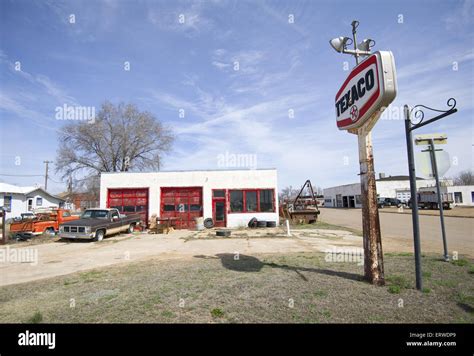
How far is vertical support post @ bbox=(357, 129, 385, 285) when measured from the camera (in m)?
5.04

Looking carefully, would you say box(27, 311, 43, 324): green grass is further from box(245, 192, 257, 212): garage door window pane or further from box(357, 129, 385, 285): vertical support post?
box(245, 192, 257, 212): garage door window pane

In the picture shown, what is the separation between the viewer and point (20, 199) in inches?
1220


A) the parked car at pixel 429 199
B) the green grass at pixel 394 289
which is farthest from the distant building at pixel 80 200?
the parked car at pixel 429 199

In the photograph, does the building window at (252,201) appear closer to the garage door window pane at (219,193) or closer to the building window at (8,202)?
the garage door window pane at (219,193)

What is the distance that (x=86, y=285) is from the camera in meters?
5.61

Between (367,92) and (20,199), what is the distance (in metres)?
39.9

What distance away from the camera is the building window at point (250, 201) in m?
18.8

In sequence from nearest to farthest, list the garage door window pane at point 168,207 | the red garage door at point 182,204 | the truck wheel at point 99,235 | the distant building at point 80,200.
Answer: the truck wheel at point 99,235, the red garage door at point 182,204, the garage door window pane at point 168,207, the distant building at point 80,200

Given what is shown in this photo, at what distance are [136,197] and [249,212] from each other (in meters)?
8.71

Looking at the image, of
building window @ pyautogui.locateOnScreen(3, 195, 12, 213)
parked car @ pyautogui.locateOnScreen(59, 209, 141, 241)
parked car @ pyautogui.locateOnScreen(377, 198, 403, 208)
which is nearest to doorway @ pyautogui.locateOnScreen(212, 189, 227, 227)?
parked car @ pyautogui.locateOnScreen(59, 209, 141, 241)

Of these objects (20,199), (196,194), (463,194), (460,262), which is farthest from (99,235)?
(463,194)

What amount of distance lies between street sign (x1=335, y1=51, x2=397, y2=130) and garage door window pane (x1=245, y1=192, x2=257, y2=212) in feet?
42.9

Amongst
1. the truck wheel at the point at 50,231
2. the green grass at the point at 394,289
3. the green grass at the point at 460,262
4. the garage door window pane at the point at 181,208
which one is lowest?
the green grass at the point at 460,262
